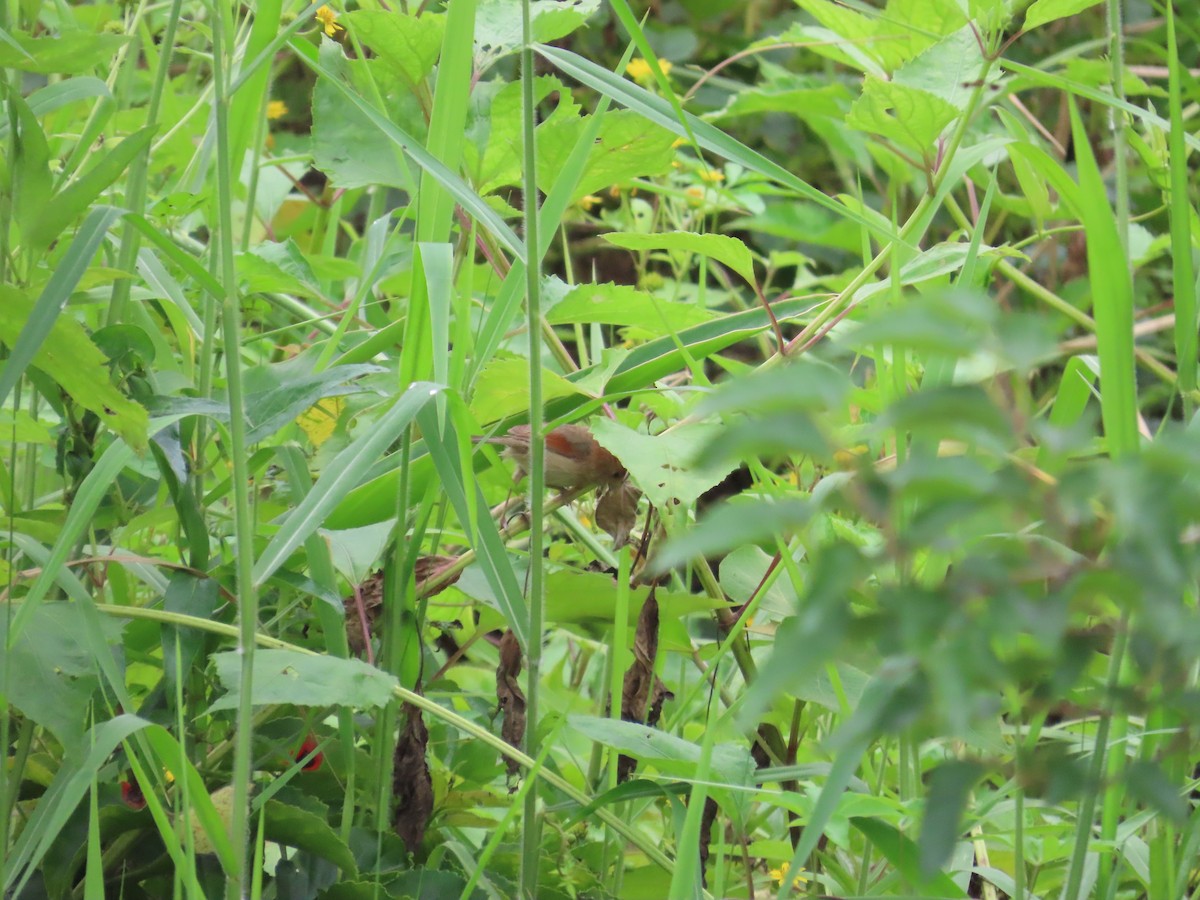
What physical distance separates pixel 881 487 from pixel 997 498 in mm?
26

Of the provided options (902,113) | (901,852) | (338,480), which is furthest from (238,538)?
(902,113)

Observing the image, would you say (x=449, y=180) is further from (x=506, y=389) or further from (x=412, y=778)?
(x=412, y=778)

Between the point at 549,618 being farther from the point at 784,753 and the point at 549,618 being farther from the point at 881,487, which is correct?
the point at 881,487

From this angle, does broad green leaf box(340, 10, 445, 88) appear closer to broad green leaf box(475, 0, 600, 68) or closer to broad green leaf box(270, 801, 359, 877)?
broad green leaf box(475, 0, 600, 68)

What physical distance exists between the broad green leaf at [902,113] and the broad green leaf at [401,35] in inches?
10.7

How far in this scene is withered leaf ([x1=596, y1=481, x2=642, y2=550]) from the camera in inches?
29.3

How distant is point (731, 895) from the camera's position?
0.86 m

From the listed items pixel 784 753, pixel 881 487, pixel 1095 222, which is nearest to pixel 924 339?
pixel 881 487

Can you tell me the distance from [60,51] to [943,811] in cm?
61

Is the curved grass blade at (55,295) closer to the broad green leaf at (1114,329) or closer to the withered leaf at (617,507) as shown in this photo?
the withered leaf at (617,507)

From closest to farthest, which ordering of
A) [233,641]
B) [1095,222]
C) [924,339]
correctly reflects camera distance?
[924,339]
[1095,222]
[233,641]

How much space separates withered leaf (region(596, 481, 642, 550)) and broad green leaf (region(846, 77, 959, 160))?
28 centimetres

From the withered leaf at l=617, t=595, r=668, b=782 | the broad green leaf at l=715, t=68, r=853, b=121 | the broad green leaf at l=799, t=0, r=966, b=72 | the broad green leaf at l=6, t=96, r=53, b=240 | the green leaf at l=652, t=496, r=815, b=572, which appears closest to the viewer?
the green leaf at l=652, t=496, r=815, b=572

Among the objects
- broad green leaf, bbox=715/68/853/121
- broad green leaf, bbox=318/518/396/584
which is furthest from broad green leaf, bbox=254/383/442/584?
broad green leaf, bbox=715/68/853/121
